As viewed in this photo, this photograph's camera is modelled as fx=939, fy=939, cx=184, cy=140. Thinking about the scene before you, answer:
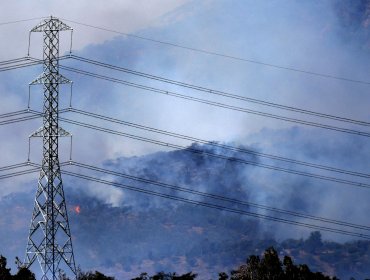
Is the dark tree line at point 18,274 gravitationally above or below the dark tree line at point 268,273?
below

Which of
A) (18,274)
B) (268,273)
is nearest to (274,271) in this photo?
(268,273)

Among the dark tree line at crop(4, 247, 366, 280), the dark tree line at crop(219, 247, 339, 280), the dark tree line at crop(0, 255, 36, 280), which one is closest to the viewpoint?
the dark tree line at crop(0, 255, 36, 280)

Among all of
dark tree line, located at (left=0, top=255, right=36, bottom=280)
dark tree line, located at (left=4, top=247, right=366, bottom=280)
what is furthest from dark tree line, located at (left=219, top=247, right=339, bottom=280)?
dark tree line, located at (left=0, top=255, right=36, bottom=280)

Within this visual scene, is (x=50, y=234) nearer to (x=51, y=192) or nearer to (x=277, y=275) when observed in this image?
(x=51, y=192)

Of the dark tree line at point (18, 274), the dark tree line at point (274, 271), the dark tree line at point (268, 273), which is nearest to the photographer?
the dark tree line at point (18, 274)

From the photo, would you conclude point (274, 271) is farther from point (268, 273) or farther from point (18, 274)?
point (18, 274)

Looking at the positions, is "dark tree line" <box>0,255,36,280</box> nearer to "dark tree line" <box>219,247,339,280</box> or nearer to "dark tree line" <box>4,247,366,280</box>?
"dark tree line" <box>4,247,366,280</box>

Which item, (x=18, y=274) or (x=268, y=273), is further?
(x=268, y=273)

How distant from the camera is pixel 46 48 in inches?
5472

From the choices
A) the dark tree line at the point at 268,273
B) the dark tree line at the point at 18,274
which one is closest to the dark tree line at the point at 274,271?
the dark tree line at the point at 268,273

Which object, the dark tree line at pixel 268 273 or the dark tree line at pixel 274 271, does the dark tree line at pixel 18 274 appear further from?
the dark tree line at pixel 274 271

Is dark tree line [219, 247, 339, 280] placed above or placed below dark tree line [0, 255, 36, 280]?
above

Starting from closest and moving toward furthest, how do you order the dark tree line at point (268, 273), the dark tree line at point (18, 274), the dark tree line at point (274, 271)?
the dark tree line at point (18, 274), the dark tree line at point (268, 273), the dark tree line at point (274, 271)

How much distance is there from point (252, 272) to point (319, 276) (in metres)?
13.5
